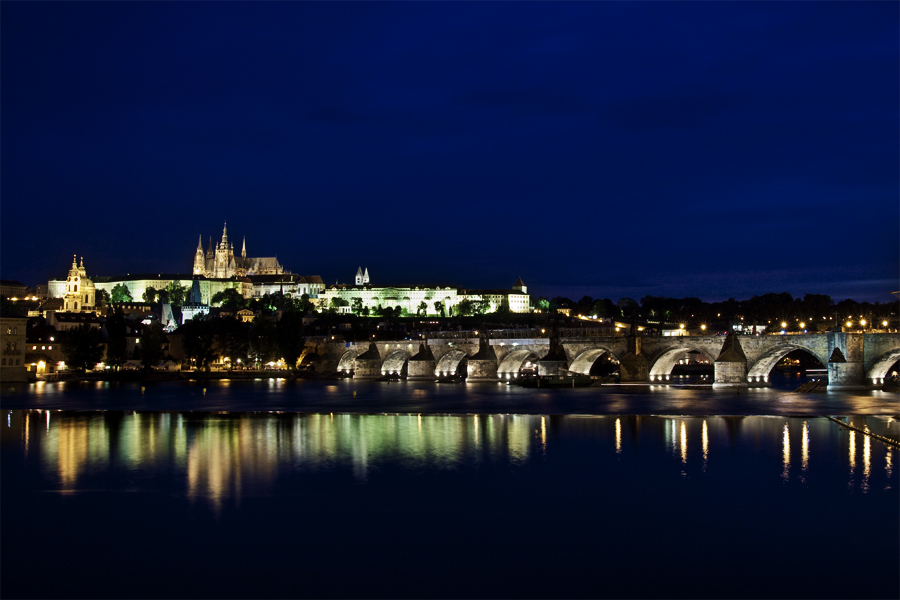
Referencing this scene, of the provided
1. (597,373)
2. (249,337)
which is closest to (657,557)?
(597,373)

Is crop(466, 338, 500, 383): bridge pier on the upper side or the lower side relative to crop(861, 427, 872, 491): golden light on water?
upper

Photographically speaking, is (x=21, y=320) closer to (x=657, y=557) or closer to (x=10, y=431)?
(x=10, y=431)

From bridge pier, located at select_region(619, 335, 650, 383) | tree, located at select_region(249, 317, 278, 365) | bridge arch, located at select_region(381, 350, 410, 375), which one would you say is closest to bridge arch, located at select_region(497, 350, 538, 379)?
bridge pier, located at select_region(619, 335, 650, 383)

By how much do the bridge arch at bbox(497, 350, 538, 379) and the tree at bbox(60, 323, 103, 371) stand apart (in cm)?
3309

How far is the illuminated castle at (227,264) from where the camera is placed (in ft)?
573

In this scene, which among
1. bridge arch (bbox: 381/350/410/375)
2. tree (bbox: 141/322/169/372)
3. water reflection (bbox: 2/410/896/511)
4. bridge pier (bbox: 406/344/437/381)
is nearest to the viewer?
water reflection (bbox: 2/410/896/511)

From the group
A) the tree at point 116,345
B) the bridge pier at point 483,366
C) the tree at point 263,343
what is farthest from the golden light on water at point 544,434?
the tree at point 116,345

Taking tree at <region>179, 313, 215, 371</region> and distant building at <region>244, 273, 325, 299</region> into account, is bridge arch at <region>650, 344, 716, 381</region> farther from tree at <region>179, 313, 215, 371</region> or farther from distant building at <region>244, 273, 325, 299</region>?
distant building at <region>244, 273, 325, 299</region>

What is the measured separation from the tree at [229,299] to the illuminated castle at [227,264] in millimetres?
22526

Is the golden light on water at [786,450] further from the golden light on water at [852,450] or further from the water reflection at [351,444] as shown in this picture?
the golden light on water at [852,450]

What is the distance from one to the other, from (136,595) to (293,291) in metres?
146

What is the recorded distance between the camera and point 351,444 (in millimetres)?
27609

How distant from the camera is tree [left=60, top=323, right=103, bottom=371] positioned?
6631 cm

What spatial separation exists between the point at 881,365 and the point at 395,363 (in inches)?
1450
